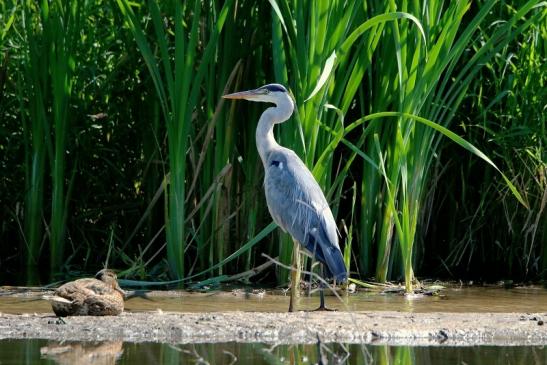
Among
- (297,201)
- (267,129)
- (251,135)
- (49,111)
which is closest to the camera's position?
(297,201)

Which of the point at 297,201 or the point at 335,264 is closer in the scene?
the point at 335,264

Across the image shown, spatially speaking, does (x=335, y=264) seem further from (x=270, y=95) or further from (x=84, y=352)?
(x=84, y=352)

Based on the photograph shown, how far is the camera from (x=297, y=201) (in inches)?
275

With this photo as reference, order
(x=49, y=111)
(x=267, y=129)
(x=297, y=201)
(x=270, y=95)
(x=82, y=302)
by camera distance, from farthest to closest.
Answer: (x=49, y=111)
(x=267, y=129)
(x=270, y=95)
(x=297, y=201)
(x=82, y=302)

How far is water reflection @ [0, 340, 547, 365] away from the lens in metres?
5.20

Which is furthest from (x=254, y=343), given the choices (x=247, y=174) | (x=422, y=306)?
(x=247, y=174)

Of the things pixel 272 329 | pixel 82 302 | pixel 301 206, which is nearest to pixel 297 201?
pixel 301 206

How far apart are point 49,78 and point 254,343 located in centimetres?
325

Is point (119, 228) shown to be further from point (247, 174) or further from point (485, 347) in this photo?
point (485, 347)

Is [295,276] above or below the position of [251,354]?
above

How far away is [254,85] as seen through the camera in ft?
27.0

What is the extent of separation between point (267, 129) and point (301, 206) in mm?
600

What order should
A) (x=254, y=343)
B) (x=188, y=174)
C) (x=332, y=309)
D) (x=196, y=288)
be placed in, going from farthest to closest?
(x=188, y=174) < (x=196, y=288) < (x=332, y=309) < (x=254, y=343)

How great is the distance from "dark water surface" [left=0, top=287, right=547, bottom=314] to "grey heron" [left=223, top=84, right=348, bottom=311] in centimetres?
39
